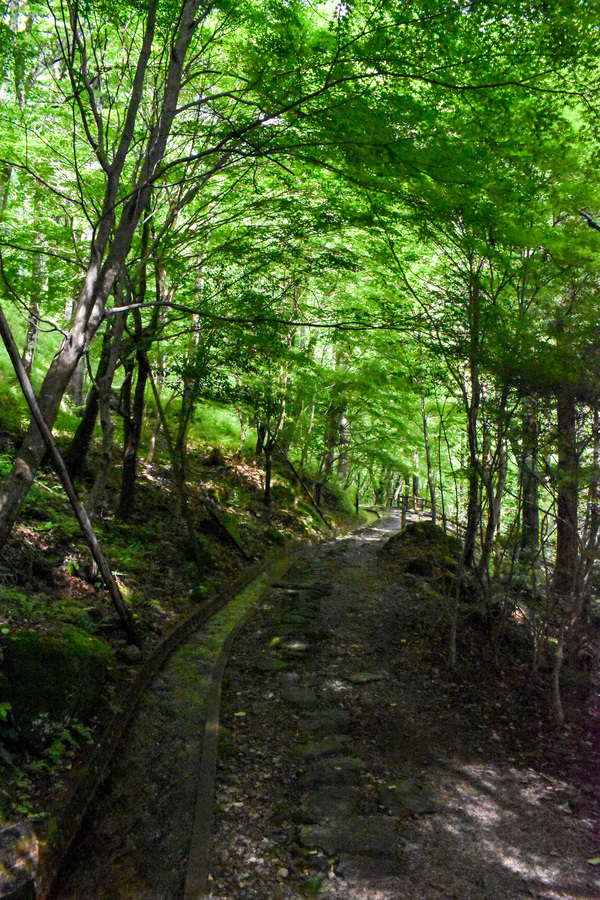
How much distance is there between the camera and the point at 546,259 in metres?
7.52

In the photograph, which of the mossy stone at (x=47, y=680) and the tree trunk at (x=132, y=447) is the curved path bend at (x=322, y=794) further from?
the tree trunk at (x=132, y=447)

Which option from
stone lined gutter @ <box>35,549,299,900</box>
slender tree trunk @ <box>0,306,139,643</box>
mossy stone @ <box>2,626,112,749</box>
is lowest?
stone lined gutter @ <box>35,549,299,900</box>

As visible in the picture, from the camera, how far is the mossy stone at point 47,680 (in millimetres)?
4199

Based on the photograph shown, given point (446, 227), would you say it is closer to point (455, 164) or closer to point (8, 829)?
point (455, 164)

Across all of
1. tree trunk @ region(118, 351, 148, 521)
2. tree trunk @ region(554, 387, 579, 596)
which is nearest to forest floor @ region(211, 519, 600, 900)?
tree trunk @ region(554, 387, 579, 596)

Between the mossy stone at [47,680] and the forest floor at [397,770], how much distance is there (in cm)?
138

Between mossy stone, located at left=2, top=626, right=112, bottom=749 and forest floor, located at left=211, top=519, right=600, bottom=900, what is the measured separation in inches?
54.3

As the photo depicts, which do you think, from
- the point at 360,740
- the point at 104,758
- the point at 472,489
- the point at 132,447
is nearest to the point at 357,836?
the point at 360,740

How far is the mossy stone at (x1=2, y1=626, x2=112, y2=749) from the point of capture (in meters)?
4.20

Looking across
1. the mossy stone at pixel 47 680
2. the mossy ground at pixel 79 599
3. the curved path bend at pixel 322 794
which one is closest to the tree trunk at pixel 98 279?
the mossy ground at pixel 79 599

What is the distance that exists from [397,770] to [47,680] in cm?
308

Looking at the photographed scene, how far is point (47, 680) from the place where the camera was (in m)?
4.46

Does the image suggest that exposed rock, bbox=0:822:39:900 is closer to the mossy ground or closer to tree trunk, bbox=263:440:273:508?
the mossy ground

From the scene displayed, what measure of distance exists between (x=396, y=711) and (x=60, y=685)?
11.7ft
